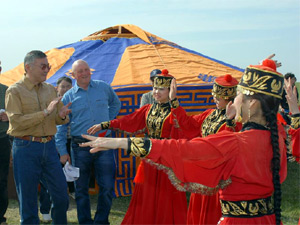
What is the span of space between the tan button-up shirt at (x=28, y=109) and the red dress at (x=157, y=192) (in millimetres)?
903

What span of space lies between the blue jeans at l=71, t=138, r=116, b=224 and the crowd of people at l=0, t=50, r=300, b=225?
0.5 inches

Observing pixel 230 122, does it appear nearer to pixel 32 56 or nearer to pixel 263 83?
pixel 263 83

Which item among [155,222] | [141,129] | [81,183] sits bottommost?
[155,222]

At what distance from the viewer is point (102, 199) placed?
4738mm

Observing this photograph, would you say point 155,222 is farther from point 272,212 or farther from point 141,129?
point 272,212

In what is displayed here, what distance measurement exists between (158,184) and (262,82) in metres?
2.55

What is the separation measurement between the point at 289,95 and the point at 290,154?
63cm

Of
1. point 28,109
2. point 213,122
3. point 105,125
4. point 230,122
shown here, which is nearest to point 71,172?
point 105,125

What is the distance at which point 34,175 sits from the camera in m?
3.94

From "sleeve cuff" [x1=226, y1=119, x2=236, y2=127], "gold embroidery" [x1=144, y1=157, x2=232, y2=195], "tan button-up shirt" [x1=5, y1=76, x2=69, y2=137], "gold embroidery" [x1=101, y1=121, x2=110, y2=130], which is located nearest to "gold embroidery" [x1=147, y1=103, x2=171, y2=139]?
"gold embroidery" [x1=101, y1=121, x2=110, y2=130]

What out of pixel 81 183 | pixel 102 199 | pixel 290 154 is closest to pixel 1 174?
pixel 81 183

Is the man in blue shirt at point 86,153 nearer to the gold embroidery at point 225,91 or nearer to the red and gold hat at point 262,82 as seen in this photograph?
the gold embroidery at point 225,91

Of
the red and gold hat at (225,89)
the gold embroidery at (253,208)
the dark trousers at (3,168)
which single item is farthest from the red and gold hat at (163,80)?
the gold embroidery at (253,208)

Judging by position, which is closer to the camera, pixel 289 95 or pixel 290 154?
pixel 289 95
